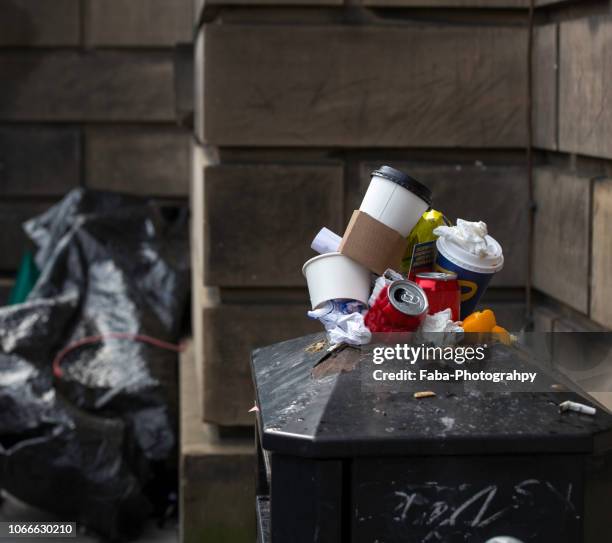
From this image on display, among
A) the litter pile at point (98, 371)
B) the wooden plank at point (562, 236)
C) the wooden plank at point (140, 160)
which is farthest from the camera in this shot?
the wooden plank at point (140, 160)

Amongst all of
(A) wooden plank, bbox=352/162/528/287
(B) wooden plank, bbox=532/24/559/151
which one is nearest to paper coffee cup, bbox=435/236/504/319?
(B) wooden plank, bbox=532/24/559/151

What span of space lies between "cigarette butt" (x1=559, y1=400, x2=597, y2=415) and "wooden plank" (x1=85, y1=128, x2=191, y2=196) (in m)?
5.22

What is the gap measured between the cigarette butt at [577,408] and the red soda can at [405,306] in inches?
12.8

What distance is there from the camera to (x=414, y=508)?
1732 millimetres

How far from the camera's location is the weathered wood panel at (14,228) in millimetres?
6957

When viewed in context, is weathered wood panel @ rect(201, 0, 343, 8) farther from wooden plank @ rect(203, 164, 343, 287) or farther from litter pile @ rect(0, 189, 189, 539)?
litter pile @ rect(0, 189, 189, 539)

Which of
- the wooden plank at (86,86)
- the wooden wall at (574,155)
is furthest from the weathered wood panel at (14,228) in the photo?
the wooden wall at (574,155)

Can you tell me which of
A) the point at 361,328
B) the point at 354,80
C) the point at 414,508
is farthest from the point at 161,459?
the point at 414,508

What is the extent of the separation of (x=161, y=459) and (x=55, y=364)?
23.3 inches

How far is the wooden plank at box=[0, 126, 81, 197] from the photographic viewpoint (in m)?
6.89

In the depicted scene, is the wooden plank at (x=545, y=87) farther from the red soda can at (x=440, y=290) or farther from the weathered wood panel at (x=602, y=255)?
the red soda can at (x=440, y=290)

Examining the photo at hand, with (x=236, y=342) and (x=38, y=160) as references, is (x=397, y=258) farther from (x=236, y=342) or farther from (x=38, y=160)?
(x=38, y=160)

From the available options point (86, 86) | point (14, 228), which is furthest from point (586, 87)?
point (14, 228)

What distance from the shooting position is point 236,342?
3.95 metres
